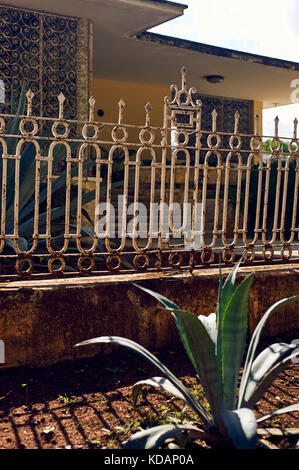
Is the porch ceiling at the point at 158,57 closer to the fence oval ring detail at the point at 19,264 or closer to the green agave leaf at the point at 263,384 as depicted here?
the fence oval ring detail at the point at 19,264

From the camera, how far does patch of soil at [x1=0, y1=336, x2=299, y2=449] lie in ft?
7.87

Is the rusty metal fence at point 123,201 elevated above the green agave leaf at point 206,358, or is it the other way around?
the rusty metal fence at point 123,201

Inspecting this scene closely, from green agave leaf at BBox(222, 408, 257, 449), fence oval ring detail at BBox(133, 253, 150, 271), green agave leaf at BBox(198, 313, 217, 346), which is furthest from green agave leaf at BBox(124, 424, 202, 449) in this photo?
fence oval ring detail at BBox(133, 253, 150, 271)

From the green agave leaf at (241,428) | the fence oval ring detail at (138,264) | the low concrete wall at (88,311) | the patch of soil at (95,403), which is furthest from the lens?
the fence oval ring detail at (138,264)

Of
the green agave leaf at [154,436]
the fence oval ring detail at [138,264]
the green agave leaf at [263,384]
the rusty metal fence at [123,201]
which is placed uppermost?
the rusty metal fence at [123,201]

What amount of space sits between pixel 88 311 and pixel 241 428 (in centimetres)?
165

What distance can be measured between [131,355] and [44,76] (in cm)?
561

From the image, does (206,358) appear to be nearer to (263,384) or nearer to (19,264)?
(263,384)

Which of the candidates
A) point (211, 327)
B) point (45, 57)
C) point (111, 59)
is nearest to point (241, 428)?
point (211, 327)

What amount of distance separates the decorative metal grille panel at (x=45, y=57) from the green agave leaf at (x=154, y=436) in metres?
6.39

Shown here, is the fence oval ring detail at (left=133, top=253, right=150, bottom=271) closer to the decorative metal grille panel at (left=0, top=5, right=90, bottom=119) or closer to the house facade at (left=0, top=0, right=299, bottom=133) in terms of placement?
the house facade at (left=0, top=0, right=299, bottom=133)

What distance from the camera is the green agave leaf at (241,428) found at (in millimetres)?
1821

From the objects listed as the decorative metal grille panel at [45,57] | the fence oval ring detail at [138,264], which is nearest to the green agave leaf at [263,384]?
the fence oval ring detail at [138,264]
